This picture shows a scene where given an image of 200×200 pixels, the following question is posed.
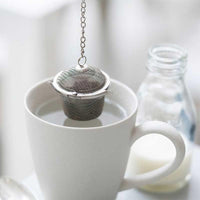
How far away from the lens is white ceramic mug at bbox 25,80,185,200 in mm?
409

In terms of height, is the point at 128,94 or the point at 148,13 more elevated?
the point at 128,94

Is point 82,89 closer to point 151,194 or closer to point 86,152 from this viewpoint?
point 86,152

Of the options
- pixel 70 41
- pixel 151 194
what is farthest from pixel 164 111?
pixel 70 41

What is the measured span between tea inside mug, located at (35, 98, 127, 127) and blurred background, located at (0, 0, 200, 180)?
59cm

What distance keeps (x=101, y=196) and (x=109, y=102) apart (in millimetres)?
98

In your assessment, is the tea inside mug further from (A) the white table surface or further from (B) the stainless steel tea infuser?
(A) the white table surface

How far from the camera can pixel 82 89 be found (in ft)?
1.39

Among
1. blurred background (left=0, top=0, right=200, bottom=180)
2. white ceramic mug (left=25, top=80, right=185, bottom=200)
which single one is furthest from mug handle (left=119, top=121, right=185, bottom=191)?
blurred background (left=0, top=0, right=200, bottom=180)

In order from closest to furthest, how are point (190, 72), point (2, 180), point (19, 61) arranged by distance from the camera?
point (2, 180)
point (19, 61)
point (190, 72)

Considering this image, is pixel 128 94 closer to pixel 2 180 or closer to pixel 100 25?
pixel 2 180

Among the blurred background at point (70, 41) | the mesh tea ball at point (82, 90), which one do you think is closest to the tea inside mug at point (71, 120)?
the mesh tea ball at point (82, 90)

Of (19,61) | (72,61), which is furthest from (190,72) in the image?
(19,61)

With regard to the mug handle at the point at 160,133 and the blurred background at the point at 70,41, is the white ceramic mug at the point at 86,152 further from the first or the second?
the blurred background at the point at 70,41

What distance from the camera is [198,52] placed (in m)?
1.37
